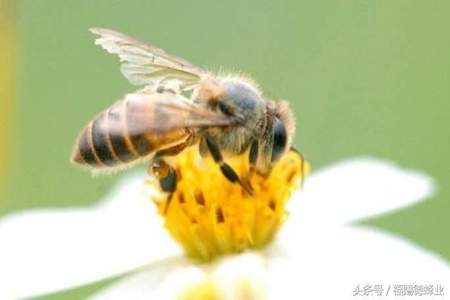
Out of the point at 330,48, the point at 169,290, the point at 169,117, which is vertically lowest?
the point at 169,290

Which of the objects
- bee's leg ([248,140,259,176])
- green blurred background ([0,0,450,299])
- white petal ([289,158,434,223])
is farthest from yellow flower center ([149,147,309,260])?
green blurred background ([0,0,450,299])

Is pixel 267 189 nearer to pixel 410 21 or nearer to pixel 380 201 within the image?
pixel 380 201

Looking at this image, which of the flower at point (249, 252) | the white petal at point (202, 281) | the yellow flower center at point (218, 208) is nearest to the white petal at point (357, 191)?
the flower at point (249, 252)

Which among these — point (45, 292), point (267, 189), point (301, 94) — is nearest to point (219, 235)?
point (267, 189)

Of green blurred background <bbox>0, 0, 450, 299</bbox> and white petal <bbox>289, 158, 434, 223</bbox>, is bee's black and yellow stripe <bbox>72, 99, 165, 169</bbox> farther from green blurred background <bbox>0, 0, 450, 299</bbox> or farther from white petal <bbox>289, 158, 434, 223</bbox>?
green blurred background <bbox>0, 0, 450, 299</bbox>

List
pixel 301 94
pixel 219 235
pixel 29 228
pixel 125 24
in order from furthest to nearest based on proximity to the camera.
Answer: pixel 125 24, pixel 301 94, pixel 29 228, pixel 219 235

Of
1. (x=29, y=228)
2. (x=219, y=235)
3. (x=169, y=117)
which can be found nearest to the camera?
(x=169, y=117)

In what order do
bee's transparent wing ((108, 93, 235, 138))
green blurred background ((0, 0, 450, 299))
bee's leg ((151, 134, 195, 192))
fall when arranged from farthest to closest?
1. green blurred background ((0, 0, 450, 299))
2. bee's leg ((151, 134, 195, 192))
3. bee's transparent wing ((108, 93, 235, 138))
